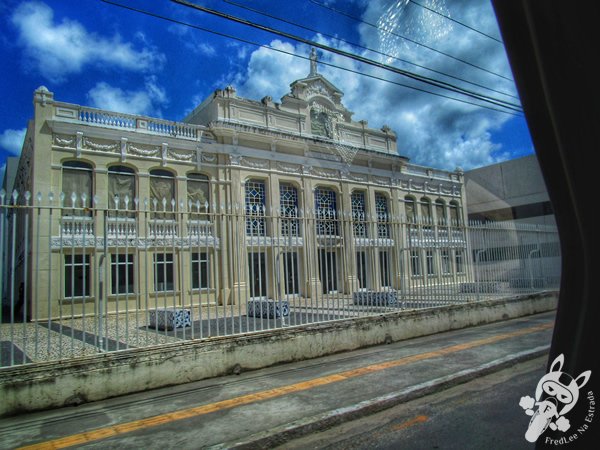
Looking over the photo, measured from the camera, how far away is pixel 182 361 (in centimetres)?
575

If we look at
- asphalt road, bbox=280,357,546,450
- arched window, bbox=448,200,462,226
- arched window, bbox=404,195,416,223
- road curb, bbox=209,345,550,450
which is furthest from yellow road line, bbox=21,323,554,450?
arched window, bbox=448,200,462,226

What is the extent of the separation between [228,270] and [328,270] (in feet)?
6.28

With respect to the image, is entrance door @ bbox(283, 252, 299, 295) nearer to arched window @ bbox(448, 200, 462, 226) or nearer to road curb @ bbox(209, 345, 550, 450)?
road curb @ bbox(209, 345, 550, 450)

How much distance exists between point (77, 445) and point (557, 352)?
13.6ft

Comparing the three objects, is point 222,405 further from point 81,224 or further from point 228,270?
point 81,224

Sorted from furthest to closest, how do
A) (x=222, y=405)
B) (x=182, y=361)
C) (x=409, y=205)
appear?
(x=409, y=205) < (x=182, y=361) < (x=222, y=405)

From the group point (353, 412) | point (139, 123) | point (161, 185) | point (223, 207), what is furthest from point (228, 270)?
point (139, 123)

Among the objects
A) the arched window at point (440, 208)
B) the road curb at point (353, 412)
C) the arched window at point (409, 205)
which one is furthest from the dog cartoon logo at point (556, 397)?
the arched window at point (440, 208)

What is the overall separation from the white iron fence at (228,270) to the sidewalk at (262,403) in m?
0.85

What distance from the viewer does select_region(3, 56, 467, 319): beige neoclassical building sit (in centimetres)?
626

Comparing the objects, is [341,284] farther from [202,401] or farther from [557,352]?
[557,352]

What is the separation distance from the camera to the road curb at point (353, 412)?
3764 mm

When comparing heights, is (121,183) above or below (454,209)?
Answer: above

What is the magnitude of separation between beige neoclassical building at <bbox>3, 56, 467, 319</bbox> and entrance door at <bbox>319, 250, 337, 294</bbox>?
27mm
